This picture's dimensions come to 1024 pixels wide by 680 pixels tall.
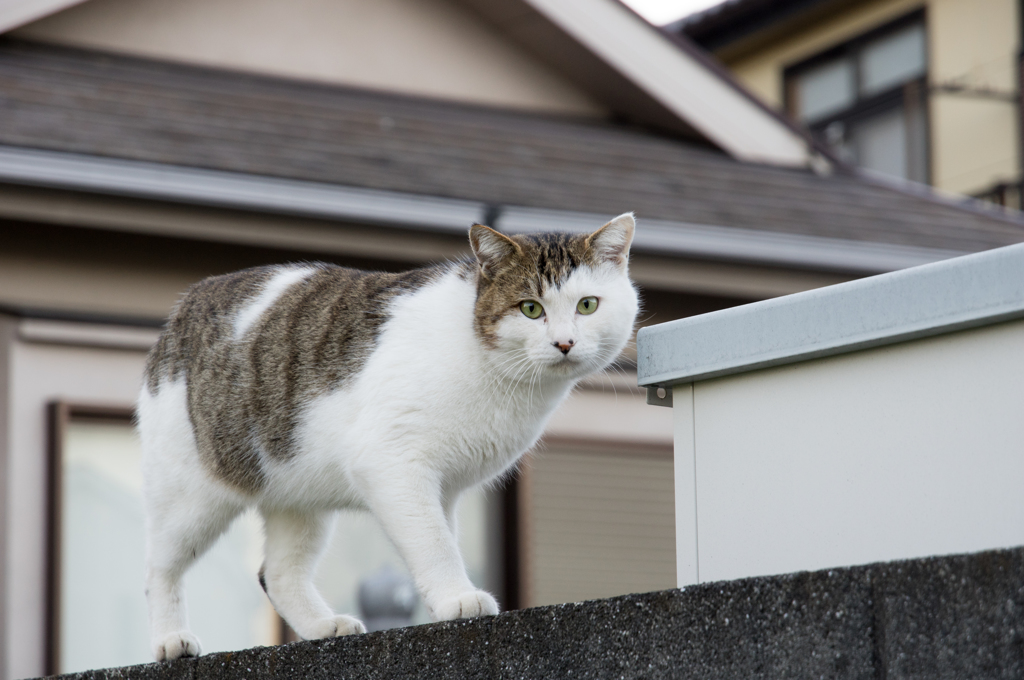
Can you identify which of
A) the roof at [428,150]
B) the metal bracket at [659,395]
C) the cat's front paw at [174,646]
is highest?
the roof at [428,150]

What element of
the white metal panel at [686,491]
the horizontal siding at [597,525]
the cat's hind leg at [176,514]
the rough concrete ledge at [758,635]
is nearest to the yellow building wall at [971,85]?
the horizontal siding at [597,525]

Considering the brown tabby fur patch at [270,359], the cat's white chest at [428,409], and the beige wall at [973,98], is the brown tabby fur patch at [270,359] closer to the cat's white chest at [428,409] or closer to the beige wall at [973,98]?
the cat's white chest at [428,409]

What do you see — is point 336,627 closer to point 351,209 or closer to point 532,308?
point 532,308

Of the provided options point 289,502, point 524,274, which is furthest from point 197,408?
point 524,274

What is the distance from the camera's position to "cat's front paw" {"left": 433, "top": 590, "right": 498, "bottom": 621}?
2666 mm

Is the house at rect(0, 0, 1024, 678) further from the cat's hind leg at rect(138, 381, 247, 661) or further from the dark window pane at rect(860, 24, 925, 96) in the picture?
the dark window pane at rect(860, 24, 925, 96)

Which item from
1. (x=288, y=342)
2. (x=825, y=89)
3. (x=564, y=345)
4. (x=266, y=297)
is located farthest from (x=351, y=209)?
(x=825, y=89)

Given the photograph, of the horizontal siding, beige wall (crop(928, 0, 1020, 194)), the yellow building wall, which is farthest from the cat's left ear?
beige wall (crop(928, 0, 1020, 194))

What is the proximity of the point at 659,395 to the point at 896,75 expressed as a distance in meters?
12.4

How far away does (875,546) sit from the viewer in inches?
83.2

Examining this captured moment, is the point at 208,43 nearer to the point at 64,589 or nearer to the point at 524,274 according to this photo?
the point at 64,589

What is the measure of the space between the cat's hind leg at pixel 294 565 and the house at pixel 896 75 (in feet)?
33.2

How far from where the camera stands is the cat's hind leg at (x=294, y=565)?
355 cm

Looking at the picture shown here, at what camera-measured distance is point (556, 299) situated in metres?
3.05
